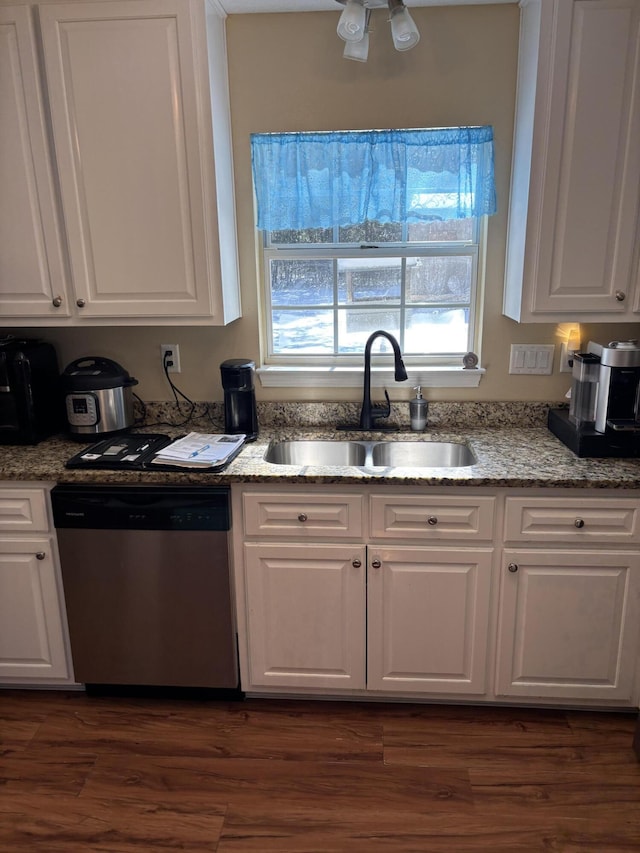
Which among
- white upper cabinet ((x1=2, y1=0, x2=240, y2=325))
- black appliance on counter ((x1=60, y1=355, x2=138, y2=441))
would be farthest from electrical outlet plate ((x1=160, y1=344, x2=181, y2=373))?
white upper cabinet ((x1=2, y1=0, x2=240, y2=325))

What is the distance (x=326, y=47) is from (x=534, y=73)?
749 millimetres

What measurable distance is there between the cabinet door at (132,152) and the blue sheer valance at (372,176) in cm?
34

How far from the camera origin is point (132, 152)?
204 cm

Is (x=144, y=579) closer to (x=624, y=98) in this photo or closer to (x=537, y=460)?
(x=537, y=460)

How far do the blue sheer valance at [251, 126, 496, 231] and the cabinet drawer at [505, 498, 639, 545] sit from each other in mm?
1088

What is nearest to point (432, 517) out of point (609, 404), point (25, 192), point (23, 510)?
point (609, 404)

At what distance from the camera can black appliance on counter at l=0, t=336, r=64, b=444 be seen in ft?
7.34

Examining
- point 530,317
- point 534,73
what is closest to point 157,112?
point 534,73

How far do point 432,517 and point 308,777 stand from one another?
0.91m

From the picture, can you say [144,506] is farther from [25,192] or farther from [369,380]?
[25,192]

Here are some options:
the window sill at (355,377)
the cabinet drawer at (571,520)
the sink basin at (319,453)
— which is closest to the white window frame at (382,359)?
the window sill at (355,377)

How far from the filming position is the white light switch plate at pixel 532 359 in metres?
2.39

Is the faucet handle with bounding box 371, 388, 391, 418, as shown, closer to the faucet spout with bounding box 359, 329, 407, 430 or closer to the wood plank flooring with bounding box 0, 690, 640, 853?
the faucet spout with bounding box 359, 329, 407, 430

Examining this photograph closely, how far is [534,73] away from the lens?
Answer: 195cm
